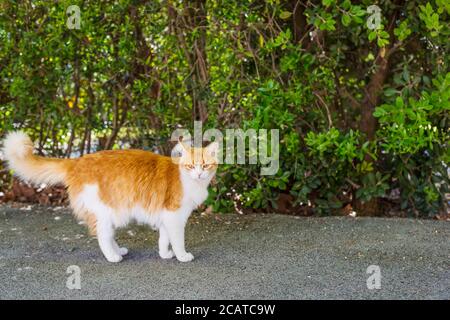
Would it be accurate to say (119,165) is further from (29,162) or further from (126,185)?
(29,162)

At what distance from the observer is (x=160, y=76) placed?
18.3ft

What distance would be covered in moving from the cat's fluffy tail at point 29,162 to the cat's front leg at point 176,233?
847 mm

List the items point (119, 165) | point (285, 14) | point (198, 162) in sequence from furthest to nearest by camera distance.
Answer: point (285, 14) < point (119, 165) < point (198, 162)

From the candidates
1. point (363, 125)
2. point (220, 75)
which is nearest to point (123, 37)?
point (220, 75)

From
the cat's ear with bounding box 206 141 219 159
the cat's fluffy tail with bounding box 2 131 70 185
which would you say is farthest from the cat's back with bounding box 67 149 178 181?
the cat's ear with bounding box 206 141 219 159

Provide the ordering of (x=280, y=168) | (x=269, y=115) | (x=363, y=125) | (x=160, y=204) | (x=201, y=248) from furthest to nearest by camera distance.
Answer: (x=363, y=125) → (x=280, y=168) → (x=269, y=115) → (x=201, y=248) → (x=160, y=204)

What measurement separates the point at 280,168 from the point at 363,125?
102 centimetres

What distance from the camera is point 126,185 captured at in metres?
3.96

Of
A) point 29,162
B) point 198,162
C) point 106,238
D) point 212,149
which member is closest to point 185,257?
point 106,238

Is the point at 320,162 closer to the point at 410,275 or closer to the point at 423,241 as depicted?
the point at 423,241

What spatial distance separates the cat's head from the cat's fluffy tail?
870 millimetres

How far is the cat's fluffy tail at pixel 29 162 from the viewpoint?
13.3 ft

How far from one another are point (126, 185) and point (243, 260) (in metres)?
0.98

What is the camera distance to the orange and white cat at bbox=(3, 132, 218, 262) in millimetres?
3941
